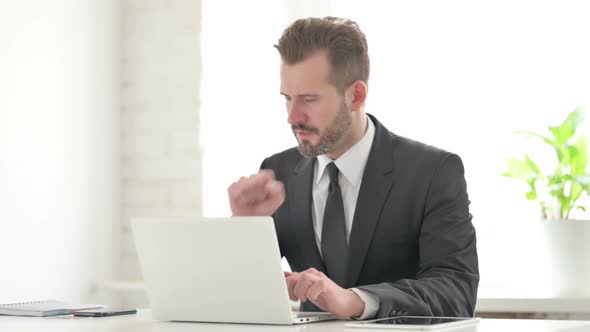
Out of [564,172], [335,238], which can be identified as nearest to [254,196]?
[335,238]

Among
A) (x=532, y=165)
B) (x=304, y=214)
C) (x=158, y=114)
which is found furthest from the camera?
(x=158, y=114)

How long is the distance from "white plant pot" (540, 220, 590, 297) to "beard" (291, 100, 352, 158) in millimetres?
1031

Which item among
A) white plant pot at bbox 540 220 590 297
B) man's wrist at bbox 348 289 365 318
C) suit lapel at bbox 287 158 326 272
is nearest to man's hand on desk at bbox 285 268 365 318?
man's wrist at bbox 348 289 365 318

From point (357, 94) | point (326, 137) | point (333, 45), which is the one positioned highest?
point (333, 45)

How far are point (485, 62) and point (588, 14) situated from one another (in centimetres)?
41

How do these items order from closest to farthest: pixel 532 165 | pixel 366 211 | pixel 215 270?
pixel 215 270, pixel 366 211, pixel 532 165

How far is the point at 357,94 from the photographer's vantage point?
272cm

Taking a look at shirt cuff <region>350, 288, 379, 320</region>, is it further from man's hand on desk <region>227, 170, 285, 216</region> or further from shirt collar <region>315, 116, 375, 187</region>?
shirt collar <region>315, 116, 375, 187</region>

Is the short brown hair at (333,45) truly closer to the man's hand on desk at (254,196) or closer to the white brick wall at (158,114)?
the man's hand on desk at (254,196)

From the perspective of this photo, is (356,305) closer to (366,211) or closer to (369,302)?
(369,302)

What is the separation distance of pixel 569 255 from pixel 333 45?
118 cm

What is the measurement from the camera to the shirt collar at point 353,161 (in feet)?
8.68

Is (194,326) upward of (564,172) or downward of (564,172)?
downward

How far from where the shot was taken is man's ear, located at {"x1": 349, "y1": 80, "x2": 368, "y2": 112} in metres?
2.71
